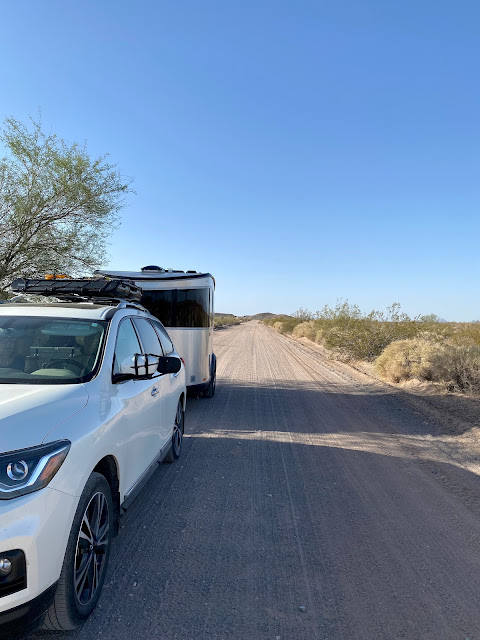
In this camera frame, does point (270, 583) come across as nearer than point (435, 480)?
Yes

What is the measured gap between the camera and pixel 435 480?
539 cm

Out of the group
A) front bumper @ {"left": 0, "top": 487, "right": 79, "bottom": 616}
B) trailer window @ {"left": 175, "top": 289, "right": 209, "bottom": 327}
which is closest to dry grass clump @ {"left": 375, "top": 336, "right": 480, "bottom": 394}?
trailer window @ {"left": 175, "top": 289, "right": 209, "bottom": 327}

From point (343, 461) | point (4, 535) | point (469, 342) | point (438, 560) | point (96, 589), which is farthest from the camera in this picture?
point (469, 342)

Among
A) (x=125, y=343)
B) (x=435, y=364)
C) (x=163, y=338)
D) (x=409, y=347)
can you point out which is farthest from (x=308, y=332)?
(x=125, y=343)

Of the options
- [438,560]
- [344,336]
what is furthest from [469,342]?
[438,560]

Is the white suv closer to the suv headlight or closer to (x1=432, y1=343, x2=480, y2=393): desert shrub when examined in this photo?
the suv headlight

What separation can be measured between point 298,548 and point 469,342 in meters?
11.6

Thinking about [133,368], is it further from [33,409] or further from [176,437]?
[176,437]

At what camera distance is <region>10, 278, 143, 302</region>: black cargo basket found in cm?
456

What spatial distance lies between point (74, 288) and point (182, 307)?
414cm

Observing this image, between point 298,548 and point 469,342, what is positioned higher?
point 469,342

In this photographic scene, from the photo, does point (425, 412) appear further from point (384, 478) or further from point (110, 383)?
point (110, 383)

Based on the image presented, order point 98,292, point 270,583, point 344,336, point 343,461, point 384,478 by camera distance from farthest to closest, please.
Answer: point 344,336, point 343,461, point 384,478, point 98,292, point 270,583

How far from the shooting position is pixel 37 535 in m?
2.01
